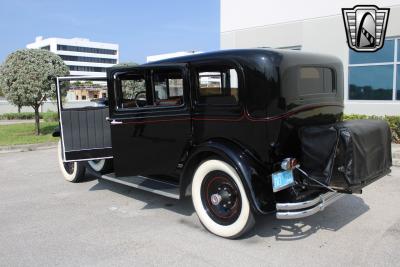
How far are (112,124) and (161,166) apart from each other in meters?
0.84

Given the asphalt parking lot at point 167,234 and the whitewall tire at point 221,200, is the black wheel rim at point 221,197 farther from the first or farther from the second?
the asphalt parking lot at point 167,234

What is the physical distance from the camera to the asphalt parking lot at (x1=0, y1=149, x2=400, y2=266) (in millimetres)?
3822

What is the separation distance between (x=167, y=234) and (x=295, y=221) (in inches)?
60.0

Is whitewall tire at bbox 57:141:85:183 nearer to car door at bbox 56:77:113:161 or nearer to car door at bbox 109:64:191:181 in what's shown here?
car door at bbox 56:77:113:161

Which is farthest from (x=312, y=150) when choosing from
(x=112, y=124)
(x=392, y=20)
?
(x=392, y=20)

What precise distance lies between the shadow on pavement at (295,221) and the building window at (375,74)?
275 inches

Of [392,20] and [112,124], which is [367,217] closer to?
[112,124]

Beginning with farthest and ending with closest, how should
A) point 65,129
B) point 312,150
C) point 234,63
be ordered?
point 65,129
point 234,63
point 312,150

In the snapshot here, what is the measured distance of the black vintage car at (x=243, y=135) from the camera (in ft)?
13.0

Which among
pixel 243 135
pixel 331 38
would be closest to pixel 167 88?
pixel 243 135

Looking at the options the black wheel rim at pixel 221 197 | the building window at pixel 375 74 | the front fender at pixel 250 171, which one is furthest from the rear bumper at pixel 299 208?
the building window at pixel 375 74

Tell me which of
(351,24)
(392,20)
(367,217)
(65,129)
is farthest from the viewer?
(351,24)

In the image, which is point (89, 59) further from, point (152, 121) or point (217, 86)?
point (217, 86)

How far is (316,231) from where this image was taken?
446 centimetres
